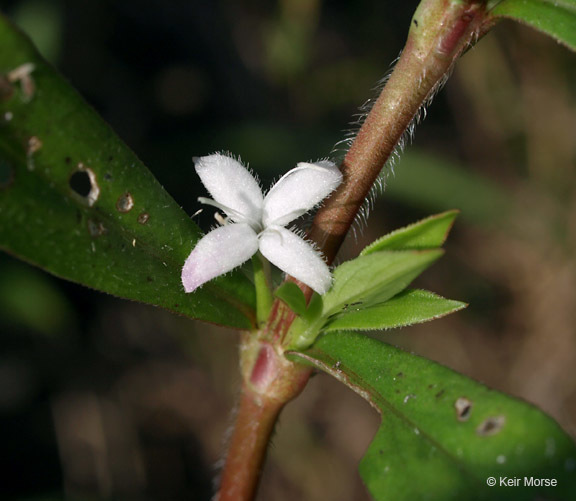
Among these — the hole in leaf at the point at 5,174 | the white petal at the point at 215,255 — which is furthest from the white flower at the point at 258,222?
the hole in leaf at the point at 5,174

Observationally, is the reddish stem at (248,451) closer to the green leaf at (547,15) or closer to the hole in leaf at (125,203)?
the hole in leaf at (125,203)

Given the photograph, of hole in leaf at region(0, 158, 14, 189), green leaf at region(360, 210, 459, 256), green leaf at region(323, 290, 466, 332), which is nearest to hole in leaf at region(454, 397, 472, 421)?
green leaf at region(323, 290, 466, 332)

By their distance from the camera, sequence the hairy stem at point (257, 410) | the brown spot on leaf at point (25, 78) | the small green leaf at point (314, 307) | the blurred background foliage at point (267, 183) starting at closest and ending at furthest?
the brown spot on leaf at point (25, 78) < the small green leaf at point (314, 307) < the hairy stem at point (257, 410) < the blurred background foliage at point (267, 183)

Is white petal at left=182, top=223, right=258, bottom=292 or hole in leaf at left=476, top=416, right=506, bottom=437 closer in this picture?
hole in leaf at left=476, top=416, right=506, bottom=437

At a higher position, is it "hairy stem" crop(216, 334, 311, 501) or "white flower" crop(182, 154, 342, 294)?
"white flower" crop(182, 154, 342, 294)

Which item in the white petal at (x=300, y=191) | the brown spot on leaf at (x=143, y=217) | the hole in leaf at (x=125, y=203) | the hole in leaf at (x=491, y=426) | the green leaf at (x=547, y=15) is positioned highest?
A: the green leaf at (x=547, y=15)

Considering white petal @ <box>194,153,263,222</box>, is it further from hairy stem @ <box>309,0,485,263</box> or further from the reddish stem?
the reddish stem

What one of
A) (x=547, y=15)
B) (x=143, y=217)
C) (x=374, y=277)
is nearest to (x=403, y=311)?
(x=374, y=277)

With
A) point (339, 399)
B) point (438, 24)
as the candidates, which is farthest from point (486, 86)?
point (438, 24)
